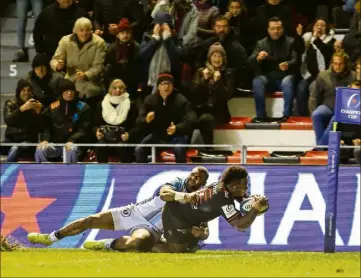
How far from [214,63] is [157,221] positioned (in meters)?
4.14

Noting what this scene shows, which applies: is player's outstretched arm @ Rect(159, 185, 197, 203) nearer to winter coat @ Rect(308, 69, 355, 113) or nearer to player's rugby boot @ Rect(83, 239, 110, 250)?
player's rugby boot @ Rect(83, 239, 110, 250)

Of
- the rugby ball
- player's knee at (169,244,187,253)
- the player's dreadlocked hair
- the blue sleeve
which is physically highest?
the player's dreadlocked hair

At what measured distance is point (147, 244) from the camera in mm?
16484

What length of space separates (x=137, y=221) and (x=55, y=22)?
575cm

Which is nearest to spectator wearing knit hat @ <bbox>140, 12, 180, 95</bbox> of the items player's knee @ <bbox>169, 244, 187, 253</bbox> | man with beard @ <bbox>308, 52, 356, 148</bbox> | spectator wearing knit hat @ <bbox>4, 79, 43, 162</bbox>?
spectator wearing knit hat @ <bbox>4, 79, 43, 162</bbox>

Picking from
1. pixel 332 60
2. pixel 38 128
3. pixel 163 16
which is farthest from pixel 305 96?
pixel 38 128

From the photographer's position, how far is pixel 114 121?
1959 centimetres

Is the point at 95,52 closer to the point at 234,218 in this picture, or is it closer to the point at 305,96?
the point at 305,96

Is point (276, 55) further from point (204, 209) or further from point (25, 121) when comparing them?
point (204, 209)

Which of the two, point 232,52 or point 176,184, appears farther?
point 232,52

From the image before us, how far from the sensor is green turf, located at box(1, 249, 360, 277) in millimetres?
13828

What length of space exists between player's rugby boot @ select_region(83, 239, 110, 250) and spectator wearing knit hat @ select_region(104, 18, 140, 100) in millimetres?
4000

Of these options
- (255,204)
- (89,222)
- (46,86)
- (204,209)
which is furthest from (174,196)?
(46,86)

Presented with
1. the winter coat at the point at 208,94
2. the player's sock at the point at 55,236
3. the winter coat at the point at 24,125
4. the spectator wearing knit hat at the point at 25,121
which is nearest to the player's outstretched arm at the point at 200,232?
the player's sock at the point at 55,236
